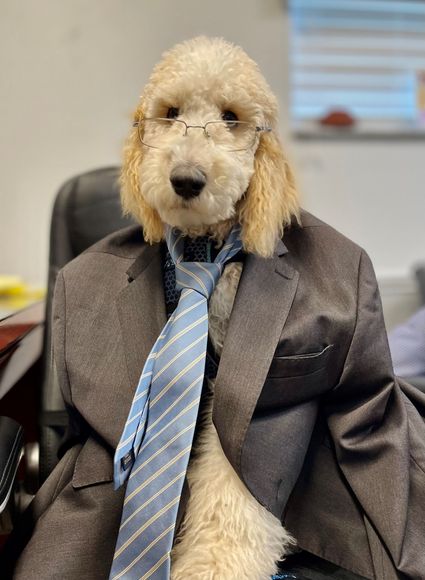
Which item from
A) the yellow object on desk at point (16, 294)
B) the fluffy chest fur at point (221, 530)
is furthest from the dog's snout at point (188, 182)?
the yellow object on desk at point (16, 294)

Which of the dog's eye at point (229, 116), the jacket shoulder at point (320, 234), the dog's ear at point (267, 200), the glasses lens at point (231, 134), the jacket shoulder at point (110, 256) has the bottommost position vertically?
the jacket shoulder at point (110, 256)

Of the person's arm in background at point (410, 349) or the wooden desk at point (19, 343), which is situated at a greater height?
the wooden desk at point (19, 343)

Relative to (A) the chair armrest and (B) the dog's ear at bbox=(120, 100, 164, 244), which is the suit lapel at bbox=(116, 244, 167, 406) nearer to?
(B) the dog's ear at bbox=(120, 100, 164, 244)

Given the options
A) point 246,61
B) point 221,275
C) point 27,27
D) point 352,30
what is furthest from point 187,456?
point 352,30

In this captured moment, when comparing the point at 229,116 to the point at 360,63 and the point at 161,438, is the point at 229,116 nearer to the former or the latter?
the point at 161,438

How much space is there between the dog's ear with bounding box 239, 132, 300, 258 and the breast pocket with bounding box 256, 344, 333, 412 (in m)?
0.15

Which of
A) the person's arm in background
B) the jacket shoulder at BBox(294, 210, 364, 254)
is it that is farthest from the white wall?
the jacket shoulder at BBox(294, 210, 364, 254)

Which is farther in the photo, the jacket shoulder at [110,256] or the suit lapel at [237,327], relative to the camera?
the jacket shoulder at [110,256]

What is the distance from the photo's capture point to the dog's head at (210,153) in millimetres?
691

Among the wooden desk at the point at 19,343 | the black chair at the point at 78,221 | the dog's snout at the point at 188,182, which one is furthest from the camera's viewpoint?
the black chair at the point at 78,221

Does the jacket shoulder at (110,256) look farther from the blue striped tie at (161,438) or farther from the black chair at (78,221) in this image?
the black chair at (78,221)

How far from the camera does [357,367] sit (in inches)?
30.3

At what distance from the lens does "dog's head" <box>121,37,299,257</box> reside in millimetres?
691

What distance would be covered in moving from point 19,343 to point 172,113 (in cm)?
52
